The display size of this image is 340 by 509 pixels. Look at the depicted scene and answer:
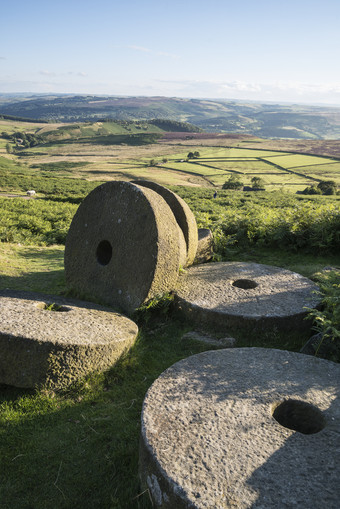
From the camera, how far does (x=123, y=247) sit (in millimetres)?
6824

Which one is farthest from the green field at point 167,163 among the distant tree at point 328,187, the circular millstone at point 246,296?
the circular millstone at point 246,296

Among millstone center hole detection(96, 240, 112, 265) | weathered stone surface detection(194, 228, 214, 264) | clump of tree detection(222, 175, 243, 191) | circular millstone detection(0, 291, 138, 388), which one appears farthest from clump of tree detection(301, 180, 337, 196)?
circular millstone detection(0, 291, 138, 388)

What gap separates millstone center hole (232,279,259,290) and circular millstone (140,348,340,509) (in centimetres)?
289

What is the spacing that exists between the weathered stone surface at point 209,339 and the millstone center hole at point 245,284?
1835 mm

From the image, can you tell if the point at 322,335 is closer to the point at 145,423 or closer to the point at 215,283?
the point at 215,283

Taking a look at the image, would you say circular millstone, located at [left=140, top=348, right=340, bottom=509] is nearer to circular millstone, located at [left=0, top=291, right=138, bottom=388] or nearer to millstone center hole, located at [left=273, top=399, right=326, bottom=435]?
millstone center hole, located at [left=273, top=399, right=326, bottom=435]

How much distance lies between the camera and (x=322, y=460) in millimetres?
3344

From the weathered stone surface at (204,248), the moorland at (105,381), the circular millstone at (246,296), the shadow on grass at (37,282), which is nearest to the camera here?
the moorland at (105,381)

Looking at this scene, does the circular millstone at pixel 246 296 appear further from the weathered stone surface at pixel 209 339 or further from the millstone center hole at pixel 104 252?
the millstone center hole at pixel 104 252

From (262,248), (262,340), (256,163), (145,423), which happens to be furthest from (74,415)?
(256,163)

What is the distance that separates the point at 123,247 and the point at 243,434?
402cm

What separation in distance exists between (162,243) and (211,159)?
94611 millimetres

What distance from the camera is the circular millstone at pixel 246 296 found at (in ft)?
20.9

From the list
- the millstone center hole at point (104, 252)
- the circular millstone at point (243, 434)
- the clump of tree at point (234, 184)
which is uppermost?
the millstone center hole at point (104, 252)
